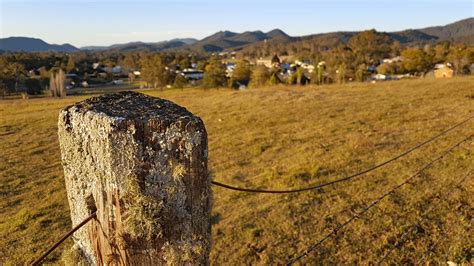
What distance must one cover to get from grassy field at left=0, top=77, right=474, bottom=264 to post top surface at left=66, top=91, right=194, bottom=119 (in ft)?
12.2

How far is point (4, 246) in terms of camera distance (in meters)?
5.53

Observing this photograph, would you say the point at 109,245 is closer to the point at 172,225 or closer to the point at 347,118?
the point at 172,225

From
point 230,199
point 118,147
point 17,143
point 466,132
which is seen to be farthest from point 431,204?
point 17,143

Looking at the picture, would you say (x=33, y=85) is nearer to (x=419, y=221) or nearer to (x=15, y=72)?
(x=15, y=72)

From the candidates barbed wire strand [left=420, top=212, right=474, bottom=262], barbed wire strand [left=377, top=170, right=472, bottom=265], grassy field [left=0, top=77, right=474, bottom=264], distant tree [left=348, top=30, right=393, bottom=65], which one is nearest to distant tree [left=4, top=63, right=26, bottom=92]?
grassy field [left=0, top=77, right=474, bottom=264]

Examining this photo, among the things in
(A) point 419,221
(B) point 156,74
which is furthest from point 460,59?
(A) point 419,221

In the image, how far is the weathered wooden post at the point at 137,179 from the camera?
4.42ft

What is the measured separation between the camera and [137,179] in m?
1.37

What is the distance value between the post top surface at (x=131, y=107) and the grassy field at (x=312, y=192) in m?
3.71

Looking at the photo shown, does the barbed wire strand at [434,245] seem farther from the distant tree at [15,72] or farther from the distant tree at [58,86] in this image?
the distant tree at [15,72]

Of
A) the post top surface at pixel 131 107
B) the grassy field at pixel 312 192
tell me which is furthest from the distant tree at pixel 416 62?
the post top surface at pixel 131 107

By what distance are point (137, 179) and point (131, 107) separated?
310 mm

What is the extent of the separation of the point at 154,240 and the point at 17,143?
13695 millimetres

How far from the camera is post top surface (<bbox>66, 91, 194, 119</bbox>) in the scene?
1398mm
